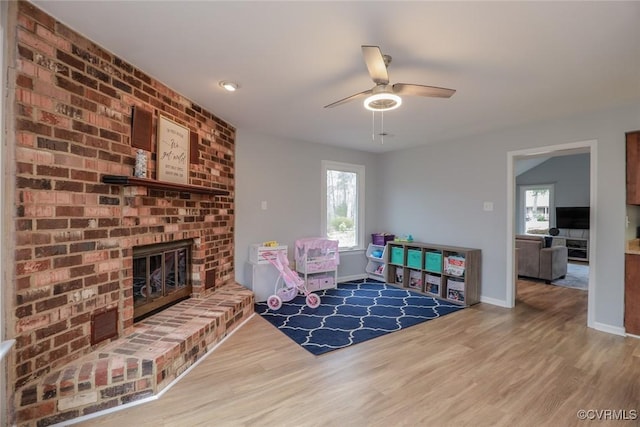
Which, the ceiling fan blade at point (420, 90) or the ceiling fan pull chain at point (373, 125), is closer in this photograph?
the ceiling fan blade at point (420, 90)

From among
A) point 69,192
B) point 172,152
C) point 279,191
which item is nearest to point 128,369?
point 69,192

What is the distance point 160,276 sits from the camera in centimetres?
281

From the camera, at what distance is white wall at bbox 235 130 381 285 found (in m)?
4.11

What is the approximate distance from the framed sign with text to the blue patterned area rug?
1.85 meters

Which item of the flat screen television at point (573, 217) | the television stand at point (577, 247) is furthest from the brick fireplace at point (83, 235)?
the flat screen television at point (573, 217)

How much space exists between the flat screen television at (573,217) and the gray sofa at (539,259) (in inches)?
130

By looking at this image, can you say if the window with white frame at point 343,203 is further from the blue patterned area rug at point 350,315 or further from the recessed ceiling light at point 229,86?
the recessed ceiling light at point 229,86

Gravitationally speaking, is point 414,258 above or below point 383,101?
below

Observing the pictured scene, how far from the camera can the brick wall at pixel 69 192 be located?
1617 millimetres

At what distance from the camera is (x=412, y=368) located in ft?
7.75

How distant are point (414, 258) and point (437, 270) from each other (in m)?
0.42

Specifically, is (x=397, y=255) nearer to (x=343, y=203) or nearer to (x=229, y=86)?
(x=343, y=203)

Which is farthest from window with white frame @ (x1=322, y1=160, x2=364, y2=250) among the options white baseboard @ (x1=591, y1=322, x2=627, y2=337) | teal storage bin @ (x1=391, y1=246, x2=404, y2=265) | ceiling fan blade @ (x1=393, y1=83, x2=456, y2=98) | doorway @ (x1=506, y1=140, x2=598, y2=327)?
white baseboard @ (x1=591, y1=322, x2=627, y2=337)

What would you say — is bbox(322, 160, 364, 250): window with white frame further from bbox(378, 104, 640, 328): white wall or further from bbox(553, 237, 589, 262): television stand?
bbox(553, 237, 589, 262): television stand
